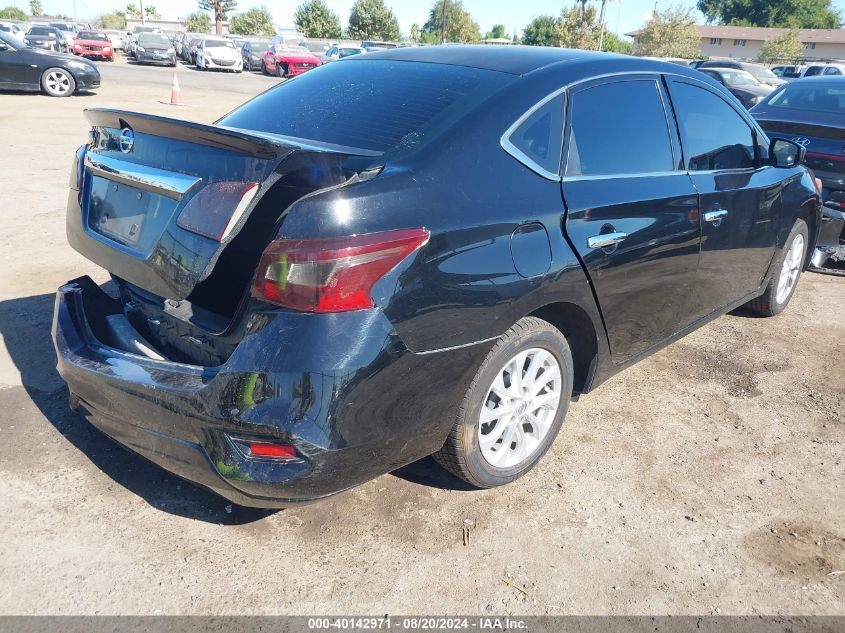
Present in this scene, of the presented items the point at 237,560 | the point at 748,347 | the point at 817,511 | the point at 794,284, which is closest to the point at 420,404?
the point at 237,560

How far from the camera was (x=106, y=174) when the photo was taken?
2.83 meters

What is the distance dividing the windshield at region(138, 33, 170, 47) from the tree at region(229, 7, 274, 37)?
43.8m

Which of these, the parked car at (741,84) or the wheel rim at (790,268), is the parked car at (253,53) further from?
the wheel rim at (790,268)

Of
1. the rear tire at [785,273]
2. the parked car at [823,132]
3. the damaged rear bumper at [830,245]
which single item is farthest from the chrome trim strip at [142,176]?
the parked car at [823,132]

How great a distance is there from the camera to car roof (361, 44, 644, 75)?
3027mm

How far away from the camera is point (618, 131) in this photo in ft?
10.4

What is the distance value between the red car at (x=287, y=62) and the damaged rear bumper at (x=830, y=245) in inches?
1045

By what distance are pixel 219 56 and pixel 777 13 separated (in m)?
79.5

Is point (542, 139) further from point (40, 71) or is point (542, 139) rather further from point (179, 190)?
point (40, 71)

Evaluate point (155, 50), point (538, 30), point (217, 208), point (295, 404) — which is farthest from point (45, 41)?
point (538, 30)

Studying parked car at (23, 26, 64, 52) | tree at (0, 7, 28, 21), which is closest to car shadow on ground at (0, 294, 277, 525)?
parked car at (23, 26, 64, 52)

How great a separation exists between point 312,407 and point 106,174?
1.45m

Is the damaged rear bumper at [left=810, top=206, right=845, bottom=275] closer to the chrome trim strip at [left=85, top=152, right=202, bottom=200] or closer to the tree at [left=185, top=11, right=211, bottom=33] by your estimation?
the chrome trim strip at [left=85, top=152, right=202, bottom=200]

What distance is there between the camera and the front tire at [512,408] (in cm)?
266
